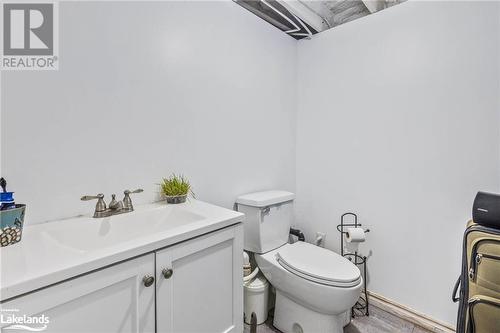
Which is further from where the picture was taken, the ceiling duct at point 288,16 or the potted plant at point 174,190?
the ceiling duct at point 288,16

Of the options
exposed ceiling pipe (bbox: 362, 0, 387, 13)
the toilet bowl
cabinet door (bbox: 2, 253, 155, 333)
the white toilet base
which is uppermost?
exposed ceiling pipe (bbox: 362, 0, 387, 13)

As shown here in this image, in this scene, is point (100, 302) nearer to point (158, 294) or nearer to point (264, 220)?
point (158, 294)

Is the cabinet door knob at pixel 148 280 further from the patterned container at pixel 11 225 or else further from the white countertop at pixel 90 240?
the patterned container at pixel 11 225

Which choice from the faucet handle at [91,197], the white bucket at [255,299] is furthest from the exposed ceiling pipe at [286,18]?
the white bucket at [255,299]

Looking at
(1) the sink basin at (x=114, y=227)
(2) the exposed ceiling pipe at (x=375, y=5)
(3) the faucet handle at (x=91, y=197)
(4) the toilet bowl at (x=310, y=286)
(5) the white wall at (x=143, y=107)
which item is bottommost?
(4) the toilet bowl at (x=310, y=286)

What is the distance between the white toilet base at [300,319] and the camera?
53.2 inches

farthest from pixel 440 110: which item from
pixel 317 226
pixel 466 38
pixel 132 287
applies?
pixel 132 287

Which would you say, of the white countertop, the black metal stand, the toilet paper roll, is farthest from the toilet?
the white countertop

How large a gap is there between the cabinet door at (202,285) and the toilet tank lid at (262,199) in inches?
20.8

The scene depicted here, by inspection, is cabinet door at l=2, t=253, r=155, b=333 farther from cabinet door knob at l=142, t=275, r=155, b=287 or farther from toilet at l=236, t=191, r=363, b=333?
toilet at l=236, t=191, r=363, b=333

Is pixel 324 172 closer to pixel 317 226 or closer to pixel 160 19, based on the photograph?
pixel 317 226

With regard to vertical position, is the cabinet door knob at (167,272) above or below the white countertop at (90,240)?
below

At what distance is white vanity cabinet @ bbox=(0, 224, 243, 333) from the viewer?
625mm

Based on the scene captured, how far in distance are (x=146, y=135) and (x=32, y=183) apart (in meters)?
0.50
